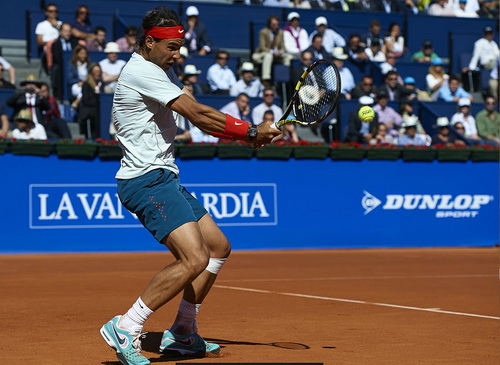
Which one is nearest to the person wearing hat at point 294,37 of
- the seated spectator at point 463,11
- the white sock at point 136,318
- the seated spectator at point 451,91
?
the seated spectator at point 451,91

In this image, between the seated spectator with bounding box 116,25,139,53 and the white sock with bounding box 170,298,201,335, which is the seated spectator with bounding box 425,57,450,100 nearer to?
the seated spectator with bounding box 116,25,139,53

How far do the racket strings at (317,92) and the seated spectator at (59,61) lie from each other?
1268 centimetres

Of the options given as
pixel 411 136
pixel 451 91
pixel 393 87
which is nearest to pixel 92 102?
pixel 411 136

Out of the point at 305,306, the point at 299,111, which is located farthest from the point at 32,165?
the point at 299,111

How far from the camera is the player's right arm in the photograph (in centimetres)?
555

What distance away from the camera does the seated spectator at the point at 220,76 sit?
754 inches

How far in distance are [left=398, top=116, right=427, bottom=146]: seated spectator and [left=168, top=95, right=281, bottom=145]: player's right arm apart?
13113 millimetres

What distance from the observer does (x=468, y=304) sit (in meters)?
8.94

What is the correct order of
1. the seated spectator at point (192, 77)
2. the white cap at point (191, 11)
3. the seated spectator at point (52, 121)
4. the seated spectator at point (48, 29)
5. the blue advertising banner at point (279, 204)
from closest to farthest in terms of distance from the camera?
the blue advertising banner at point (279, 204) < the seated spectator at point (52, 121) < the seated spectator at point (192, 77) < the seated spectator at point (48, 29) < the white cap at point (191, 11)

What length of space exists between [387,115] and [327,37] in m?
3.02

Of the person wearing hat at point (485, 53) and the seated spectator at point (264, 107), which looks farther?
the person wearing hat at point (485, 53)

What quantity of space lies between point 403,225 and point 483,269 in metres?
4.85

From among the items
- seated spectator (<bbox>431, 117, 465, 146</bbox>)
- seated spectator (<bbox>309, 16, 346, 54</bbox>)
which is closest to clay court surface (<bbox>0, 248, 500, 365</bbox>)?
seated spectator (<bbox>431, 117, 465, 146</bbox>)

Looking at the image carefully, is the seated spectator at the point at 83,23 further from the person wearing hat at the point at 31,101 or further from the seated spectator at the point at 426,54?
the seated spectator at the point at 426,54
